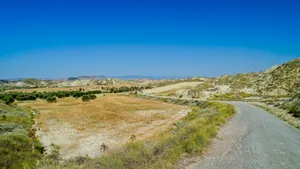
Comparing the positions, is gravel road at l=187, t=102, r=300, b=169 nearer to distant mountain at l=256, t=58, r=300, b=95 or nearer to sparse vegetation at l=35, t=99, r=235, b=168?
sparse vegetation at l=35, t=99, r=235, b=168

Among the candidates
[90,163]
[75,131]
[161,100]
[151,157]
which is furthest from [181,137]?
[161,100]

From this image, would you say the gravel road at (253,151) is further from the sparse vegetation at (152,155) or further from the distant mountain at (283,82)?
the distant mountain at (283,82)

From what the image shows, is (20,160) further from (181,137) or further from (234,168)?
(234,168)

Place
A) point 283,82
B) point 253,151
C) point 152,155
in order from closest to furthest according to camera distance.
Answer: point 152,155, point 253,151, point 283,82

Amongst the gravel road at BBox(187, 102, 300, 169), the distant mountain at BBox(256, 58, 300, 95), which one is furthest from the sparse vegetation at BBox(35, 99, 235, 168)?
the distant mountain at BBox(256, 58, 300, 95)

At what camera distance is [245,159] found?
29.0 ft

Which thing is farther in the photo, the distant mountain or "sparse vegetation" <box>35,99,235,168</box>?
the distant mountain

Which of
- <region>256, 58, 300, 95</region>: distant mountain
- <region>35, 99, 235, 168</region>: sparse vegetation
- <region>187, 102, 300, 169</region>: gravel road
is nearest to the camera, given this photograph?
<region>35, 99, 235, 168</region>: sparse vegetation

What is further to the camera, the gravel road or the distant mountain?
the distant mountain

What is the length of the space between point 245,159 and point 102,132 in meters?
22.7

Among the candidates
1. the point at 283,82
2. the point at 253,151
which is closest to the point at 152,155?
the point at 253,151

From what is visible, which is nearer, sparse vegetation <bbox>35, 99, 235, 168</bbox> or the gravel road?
sparse vegetation <bbox>35, 99, 235, 168</bbox>

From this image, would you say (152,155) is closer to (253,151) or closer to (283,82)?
(253,151)

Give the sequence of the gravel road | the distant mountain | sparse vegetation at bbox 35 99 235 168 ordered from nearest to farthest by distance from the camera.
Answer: sparse vegetation at bbox 35 99 235 168 < the gravel road < the distant mountain
